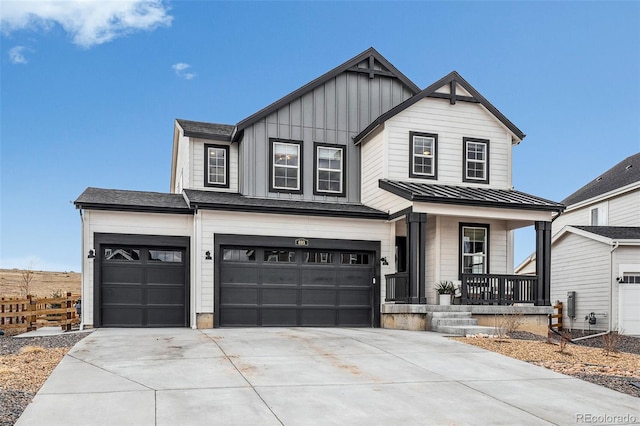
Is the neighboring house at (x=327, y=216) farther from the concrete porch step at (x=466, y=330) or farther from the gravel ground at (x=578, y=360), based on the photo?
the gravel ground at (x=578, y=360)

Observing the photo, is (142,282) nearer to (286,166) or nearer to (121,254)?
(121,254)

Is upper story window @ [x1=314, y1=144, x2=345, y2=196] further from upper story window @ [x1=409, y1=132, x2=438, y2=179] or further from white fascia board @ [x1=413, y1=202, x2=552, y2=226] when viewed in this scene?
white fascia board @ [x1=413, y1=202, x2=552, y2=226]

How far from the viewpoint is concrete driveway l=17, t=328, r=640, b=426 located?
745cm

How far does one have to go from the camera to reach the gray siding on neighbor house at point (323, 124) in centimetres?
1888

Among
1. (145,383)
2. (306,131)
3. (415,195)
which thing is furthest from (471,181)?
(145,383)

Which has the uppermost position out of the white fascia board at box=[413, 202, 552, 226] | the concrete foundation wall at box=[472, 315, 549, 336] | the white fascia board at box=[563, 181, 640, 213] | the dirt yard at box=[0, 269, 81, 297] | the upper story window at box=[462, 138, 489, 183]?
the upper story window at box=[462, 138, 489, 183]

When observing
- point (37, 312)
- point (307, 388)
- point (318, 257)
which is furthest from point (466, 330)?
point (37, 312)

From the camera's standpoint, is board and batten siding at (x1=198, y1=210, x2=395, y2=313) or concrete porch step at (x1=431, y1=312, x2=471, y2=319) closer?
concrete porch step at (x1=431, y1=312, x2=471, y2=319)

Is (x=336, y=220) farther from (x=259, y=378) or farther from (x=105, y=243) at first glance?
(x=259, y=378)

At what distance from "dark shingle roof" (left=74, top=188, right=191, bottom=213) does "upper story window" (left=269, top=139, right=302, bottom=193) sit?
297cm

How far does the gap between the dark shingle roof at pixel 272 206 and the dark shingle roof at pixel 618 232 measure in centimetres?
930

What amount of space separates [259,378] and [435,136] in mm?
11743

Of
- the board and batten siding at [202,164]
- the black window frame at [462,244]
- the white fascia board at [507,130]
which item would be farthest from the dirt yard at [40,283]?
the white fascia board at [507,130]

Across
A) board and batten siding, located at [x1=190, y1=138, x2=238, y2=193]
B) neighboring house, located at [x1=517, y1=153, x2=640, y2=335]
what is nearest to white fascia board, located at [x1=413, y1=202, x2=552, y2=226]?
neighboring house, located at [x1=517, y1=153, x2=640, y2=335]
